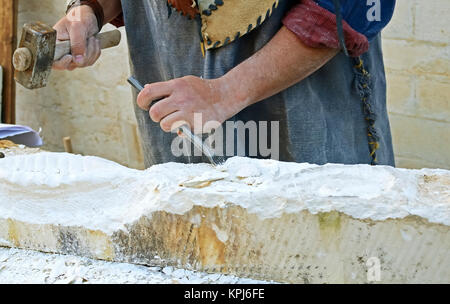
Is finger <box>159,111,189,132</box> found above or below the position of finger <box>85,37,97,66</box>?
below

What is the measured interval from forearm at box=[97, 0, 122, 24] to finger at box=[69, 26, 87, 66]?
0.42 ft

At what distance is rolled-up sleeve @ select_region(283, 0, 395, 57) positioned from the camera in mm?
1569

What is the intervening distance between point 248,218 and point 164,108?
1.63ft

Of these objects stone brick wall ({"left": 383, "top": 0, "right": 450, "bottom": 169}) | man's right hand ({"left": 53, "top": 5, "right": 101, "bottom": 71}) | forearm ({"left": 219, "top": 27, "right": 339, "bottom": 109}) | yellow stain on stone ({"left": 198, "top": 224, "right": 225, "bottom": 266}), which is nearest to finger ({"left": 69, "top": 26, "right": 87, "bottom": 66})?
man's right hand ({"left": 53, "top": 5, "right": 101, "bottom": 71})

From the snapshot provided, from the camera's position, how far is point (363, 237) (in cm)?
115

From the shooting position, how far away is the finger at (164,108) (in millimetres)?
1590

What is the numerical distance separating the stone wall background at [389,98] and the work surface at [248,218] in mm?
1770

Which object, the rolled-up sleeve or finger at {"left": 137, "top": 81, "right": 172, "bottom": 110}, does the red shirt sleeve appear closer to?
the rolled-up sleeve

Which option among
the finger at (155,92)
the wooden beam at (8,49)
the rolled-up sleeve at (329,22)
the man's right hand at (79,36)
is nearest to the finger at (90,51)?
the man's right hand at (79,36)

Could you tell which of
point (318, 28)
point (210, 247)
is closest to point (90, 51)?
point (318, 28)

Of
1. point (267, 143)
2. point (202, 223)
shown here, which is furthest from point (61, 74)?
point (202, 223)

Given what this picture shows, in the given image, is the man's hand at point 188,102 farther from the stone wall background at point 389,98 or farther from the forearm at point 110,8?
the stone wall background at point 389,98

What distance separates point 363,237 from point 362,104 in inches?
31.1
